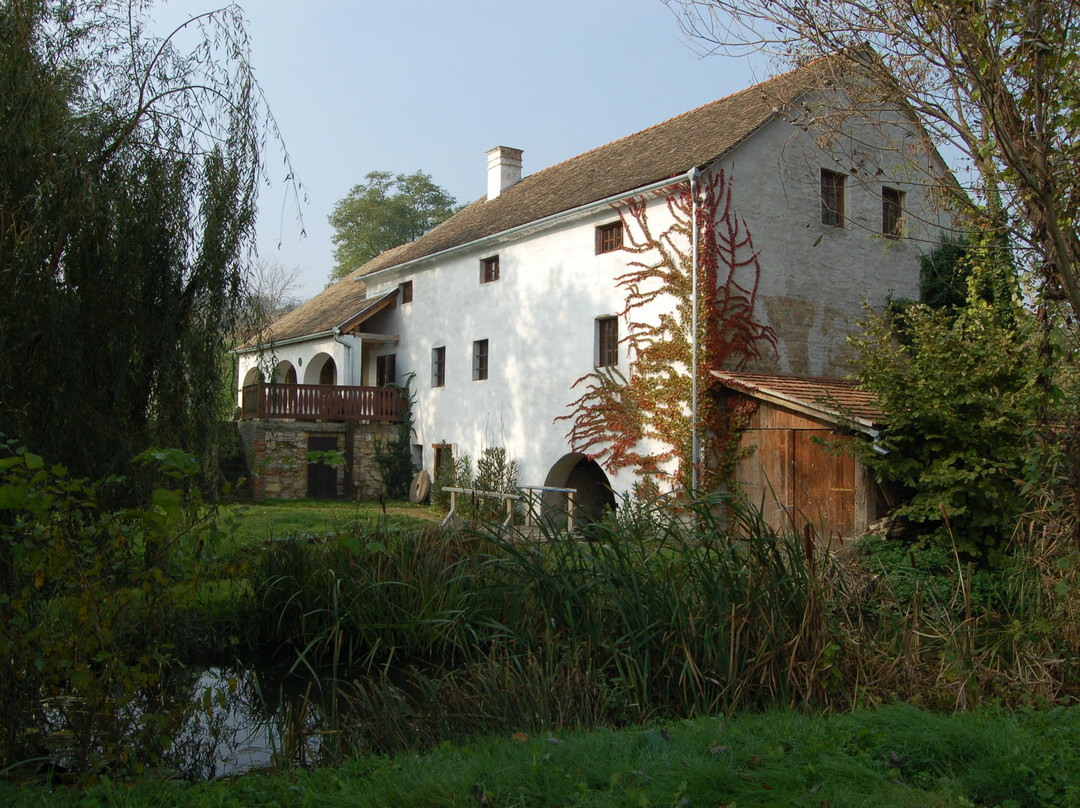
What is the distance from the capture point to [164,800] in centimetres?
385

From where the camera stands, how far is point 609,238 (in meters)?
17.4

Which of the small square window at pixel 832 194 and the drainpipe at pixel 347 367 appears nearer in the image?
the small square window at pixel 832 194

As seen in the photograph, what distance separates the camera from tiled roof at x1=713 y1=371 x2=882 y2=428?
41.4ft

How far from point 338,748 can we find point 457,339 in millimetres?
16848

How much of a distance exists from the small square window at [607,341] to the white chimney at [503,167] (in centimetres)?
784

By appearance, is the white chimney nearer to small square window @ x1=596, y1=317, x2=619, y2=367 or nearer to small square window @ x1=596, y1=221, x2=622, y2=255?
small square window @ x1=596, y1=221, x2=622, y2=255

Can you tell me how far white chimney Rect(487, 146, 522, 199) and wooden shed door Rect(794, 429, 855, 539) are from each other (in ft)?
40.8

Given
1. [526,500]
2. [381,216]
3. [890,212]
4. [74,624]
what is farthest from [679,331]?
[381,216]

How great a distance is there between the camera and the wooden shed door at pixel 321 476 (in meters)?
22.3

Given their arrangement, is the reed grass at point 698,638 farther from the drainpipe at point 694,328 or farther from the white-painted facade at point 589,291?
the white-painted facade at point 589,291

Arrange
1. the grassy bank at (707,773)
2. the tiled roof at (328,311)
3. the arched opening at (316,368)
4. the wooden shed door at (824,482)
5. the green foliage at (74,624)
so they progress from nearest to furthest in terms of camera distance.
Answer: the grassy bank at (707,773), the green foliage at (74,624), the wooden shed door at (824,482), the tiled roof at (328,311), the arched opening at (316,368)

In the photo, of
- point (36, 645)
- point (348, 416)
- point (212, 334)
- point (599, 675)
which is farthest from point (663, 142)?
point (36, 645)

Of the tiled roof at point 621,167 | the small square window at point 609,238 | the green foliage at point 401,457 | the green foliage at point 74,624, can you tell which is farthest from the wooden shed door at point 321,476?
the green foliage at point 74,624

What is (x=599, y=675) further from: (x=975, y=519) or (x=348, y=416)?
(x=348, y=416)
